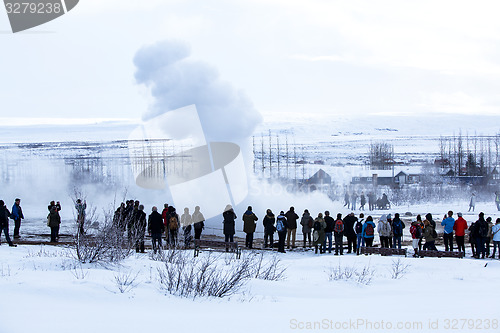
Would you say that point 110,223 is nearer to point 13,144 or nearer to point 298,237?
point 298,237

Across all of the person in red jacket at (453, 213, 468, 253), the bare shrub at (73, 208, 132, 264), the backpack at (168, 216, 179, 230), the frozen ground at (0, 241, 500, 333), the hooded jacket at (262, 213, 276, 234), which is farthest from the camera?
the hooded jacket at (262, 213, 276, 234)

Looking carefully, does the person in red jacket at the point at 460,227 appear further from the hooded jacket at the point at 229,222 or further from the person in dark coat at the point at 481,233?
the hooded jacket at the point at 229,222

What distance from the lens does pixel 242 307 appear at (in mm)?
7918

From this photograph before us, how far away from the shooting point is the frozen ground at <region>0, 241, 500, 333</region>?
670 cm

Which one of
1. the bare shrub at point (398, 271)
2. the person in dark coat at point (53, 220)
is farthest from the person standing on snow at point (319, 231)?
the person in dark coat at point (53, 220)

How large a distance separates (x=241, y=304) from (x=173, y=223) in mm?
6518

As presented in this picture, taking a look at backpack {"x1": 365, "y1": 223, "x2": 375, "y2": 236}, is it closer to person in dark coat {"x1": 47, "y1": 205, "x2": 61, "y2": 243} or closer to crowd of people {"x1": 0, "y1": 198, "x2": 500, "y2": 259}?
crowd of people {"x1": 0, "y1": 198, "x2": 500, "y2": 259}

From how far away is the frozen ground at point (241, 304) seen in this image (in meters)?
6.70

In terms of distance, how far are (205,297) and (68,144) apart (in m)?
106

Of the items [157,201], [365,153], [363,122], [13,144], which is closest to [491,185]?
[157,201]

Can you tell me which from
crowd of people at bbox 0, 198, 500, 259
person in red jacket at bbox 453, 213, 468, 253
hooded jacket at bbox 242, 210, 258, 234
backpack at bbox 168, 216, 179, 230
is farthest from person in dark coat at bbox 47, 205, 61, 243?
person in red jacket at bbox 453, 213, 468, 253

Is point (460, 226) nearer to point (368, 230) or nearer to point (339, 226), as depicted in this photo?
point (368, 230)

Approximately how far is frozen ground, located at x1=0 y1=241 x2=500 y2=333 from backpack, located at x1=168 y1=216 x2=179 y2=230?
3.08m

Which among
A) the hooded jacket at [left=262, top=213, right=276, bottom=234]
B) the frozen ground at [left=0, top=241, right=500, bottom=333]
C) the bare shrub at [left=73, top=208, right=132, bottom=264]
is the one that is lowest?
the frozen ground at [left=0, top=241, right=500, bottom=333]
